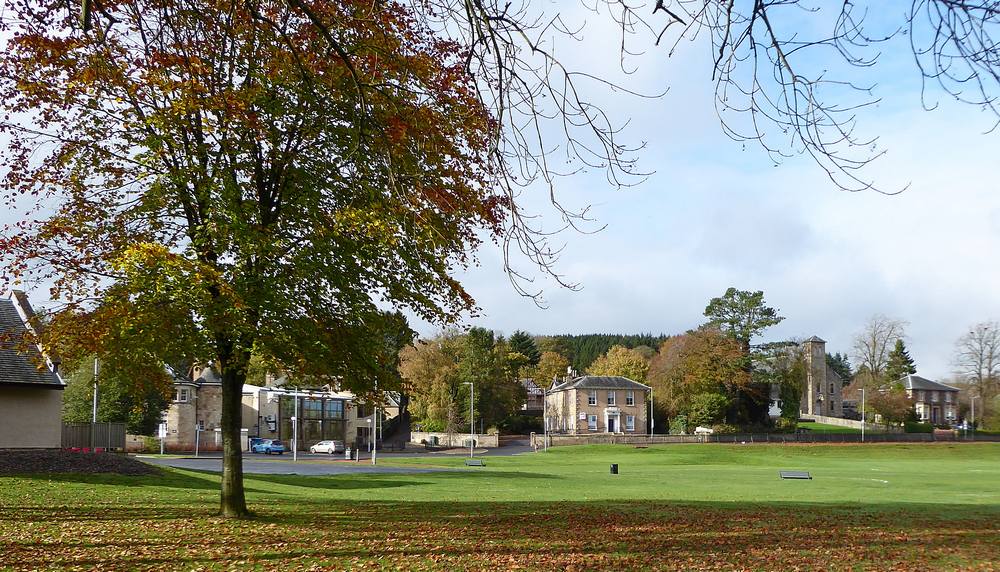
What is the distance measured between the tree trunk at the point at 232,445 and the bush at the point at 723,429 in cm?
7379

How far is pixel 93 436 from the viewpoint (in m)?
46.0

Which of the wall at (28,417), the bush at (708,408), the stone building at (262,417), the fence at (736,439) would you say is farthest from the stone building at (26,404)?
the bush at (708,408)

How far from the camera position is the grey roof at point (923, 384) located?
444ft

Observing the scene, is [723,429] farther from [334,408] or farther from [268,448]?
[268,448]

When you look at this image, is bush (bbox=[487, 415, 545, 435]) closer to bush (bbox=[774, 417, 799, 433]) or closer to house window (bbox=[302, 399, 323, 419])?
house window (bbox=[302, 399, 323, 419])

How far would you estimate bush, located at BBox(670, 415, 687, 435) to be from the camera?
293ft

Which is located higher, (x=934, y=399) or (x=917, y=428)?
(x=934, y=399)

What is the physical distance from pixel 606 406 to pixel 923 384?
6731 centimetres

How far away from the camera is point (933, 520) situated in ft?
57.4

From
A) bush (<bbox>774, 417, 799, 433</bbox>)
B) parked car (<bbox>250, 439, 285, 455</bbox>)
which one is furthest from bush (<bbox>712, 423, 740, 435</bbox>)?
parked car (<bbox>250, 439, 285, 455</bbox>)

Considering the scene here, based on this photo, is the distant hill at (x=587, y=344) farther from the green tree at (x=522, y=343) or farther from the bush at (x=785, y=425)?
the bush at (x=785, y=425)

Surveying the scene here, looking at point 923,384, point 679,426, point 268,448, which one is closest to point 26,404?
point 268,448

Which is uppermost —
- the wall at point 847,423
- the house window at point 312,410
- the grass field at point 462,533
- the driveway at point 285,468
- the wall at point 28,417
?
the wall at point 28,417

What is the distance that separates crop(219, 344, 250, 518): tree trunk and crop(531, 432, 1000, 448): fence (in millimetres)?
68115
